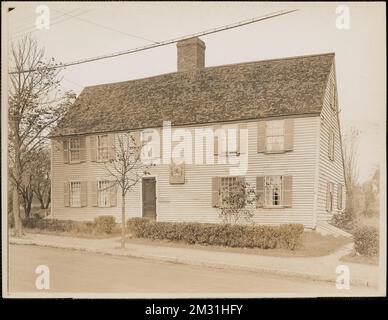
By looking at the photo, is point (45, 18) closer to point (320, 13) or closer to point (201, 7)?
point (201, 7)

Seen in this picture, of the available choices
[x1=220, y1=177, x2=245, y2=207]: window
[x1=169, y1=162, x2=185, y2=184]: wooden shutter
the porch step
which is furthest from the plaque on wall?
the porch step

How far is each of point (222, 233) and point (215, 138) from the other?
1.65 metres

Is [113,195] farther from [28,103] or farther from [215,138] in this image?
[28,103]

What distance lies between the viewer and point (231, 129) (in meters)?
6.57

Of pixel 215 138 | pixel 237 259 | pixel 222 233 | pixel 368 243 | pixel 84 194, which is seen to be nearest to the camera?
pixel 368 243

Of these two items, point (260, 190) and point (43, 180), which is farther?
point (43, 180)

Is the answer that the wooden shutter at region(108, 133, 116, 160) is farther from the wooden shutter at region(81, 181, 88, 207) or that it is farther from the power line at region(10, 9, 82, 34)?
the power line at region(10, 9, 82, 34)

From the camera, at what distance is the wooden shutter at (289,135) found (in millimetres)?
6309

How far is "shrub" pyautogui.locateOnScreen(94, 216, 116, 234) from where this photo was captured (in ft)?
22.4

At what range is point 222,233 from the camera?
6445 mm

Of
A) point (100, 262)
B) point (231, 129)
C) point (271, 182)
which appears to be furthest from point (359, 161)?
point (100, 262)

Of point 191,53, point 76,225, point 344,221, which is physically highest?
point 191,53

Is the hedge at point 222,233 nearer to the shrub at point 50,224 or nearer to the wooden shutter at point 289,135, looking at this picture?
the shrub at point 50,224

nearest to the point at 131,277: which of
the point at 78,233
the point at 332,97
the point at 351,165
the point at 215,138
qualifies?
the point at 78,233
